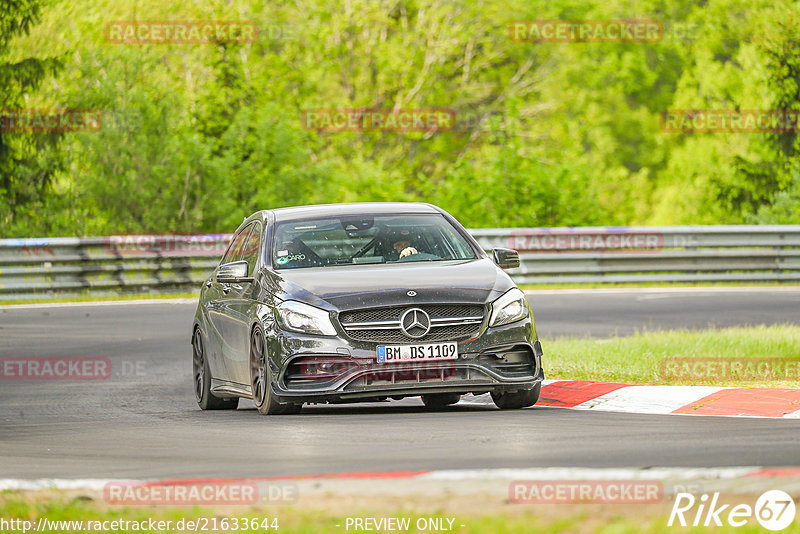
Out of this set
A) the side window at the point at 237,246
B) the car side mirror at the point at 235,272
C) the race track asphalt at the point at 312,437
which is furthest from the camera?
the side window at the point at 237,246

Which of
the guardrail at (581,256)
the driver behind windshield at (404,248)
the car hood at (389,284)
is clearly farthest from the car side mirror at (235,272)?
the guardrail at (581,256)

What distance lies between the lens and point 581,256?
27750 millimetres

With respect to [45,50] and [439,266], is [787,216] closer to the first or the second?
[45,50]

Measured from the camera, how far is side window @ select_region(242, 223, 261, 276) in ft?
38.6

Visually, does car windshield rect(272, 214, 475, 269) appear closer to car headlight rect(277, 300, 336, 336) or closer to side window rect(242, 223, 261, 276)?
side window rect(242, 223, 261, 276)

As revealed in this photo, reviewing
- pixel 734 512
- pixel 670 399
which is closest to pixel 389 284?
pixel 670 399

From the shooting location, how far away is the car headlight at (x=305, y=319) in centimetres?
1033

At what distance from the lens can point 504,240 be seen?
27969 mm

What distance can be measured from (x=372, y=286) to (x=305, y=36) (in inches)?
1548

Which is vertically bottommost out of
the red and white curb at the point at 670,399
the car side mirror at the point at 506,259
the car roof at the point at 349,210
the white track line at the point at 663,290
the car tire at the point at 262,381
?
the white track line at the point at 663,290

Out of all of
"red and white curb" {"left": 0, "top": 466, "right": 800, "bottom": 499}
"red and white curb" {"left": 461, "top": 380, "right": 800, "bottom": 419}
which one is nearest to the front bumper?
"red and white curb" {"left": 461, "top": 380, "right": 800, "bottom": 419}

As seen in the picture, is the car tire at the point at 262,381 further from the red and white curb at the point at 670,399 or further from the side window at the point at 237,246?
the red and white curb at the point at 670,399

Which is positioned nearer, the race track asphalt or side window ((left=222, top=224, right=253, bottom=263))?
the race track asphalt

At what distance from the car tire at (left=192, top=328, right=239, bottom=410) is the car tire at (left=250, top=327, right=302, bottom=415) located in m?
1.42
